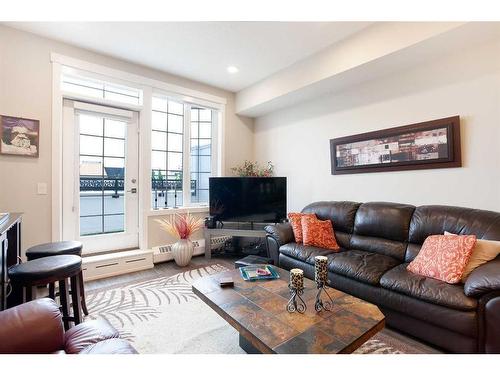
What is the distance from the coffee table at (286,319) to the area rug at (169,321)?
341 mm

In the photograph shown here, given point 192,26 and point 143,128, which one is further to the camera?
point 143,128

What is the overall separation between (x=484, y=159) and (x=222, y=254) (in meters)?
3.58

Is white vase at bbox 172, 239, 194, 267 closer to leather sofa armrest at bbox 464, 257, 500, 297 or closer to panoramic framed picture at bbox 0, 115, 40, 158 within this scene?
panoramic framed picture at bbox 0, 115, 40, 158

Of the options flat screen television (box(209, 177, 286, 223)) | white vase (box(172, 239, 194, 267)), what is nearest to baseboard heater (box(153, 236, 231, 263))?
white vase (box(172, 239, 194, 267))

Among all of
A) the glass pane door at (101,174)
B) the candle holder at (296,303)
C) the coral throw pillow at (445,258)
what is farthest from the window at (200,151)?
the coral throw pillow at (445,258)

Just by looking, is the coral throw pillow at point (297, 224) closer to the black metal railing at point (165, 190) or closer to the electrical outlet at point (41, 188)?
the black metal railing at point (165, 190)

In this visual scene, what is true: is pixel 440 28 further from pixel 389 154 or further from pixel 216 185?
pixel 216 185

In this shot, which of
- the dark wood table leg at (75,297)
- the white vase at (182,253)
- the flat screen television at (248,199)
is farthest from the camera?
the flat screen television at (248,199)

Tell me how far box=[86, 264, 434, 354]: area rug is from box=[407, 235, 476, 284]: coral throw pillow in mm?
571

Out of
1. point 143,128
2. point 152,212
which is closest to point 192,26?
point 143,128

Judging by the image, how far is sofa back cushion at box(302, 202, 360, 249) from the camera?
3.06 meters

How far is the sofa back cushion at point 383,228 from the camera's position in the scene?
8.55 feet

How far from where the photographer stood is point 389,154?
3.04 m

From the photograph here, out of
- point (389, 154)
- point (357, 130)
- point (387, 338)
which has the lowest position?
point (387, 338)
